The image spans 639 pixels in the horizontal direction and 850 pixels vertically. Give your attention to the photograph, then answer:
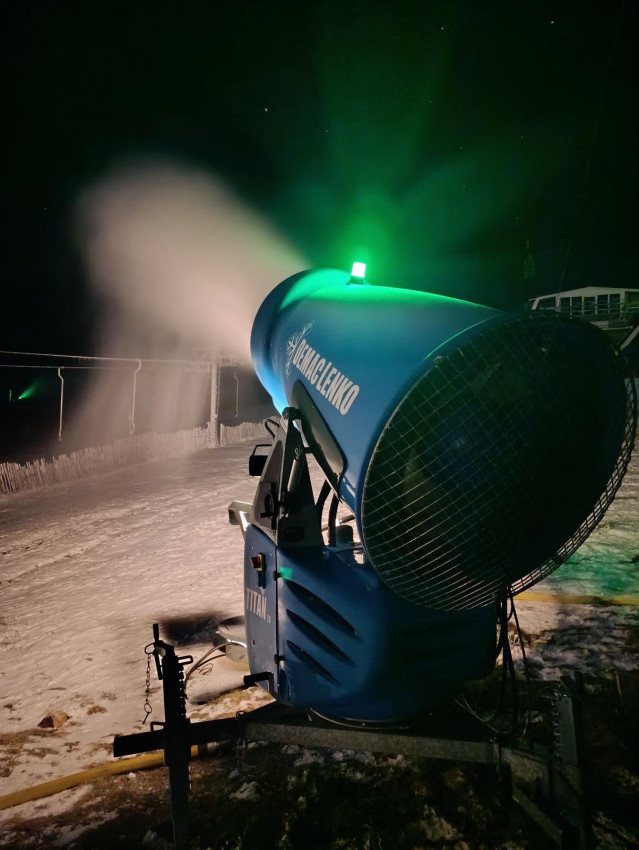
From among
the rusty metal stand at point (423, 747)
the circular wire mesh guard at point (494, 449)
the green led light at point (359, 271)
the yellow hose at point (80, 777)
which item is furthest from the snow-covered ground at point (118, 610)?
the green led light at point (359, 271)

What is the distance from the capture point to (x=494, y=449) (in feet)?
5.46

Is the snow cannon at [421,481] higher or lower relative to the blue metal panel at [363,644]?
higher

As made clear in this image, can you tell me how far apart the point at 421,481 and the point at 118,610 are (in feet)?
15.6

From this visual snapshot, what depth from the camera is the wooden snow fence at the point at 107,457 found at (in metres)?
10.9

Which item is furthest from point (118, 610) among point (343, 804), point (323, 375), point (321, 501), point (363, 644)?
point (323, 375)

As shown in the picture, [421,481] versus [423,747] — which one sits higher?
[421,481]

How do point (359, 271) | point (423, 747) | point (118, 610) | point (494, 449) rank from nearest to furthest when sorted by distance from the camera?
point (494, 449) < point (423, 747) < point (359, 271) < point (118, 610)

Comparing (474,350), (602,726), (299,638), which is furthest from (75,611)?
(474,350)

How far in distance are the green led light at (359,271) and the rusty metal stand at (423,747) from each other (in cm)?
238

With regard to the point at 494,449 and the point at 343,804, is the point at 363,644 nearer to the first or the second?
the point at 343,804

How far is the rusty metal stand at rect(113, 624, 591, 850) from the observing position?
2.10 meters

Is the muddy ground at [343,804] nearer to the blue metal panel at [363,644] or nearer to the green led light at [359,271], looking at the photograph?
the blue metal panel at [363,644]

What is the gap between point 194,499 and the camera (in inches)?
404

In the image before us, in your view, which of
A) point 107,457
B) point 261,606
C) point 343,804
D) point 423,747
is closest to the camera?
point 423,747
